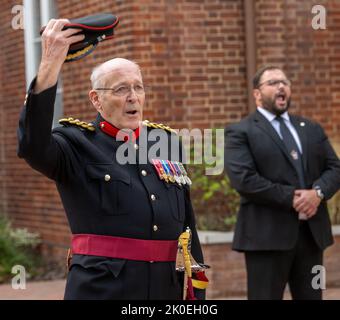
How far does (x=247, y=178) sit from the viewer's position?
21.7 ft

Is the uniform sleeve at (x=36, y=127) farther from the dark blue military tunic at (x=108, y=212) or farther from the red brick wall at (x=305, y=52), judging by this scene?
the red brick wall at (x=305, y=52)

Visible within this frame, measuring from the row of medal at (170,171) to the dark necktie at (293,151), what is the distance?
227 centimetres

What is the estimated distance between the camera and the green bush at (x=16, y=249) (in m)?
10.6

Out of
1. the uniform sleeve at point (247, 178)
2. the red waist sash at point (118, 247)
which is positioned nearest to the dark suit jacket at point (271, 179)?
the uniform sleeve at point (247, 178)

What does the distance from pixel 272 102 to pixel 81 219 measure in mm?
3056

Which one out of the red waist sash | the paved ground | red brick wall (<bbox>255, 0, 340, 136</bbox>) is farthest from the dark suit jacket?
red brick wall (<bbox>255, 0, 340, 136</bbox>)

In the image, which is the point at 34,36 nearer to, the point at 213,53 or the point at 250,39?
the point at 213,53

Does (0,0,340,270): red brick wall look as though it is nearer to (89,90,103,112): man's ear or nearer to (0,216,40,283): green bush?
(0,216,40,283): green bush

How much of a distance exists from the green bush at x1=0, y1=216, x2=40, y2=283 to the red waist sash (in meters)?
6.34

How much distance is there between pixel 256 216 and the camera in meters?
6.73

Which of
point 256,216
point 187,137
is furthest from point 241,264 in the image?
point 256,216

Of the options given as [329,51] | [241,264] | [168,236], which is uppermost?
[329,51]

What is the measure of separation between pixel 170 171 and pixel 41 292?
17.4ft

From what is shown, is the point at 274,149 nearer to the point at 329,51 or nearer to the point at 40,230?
the point at 329,51
